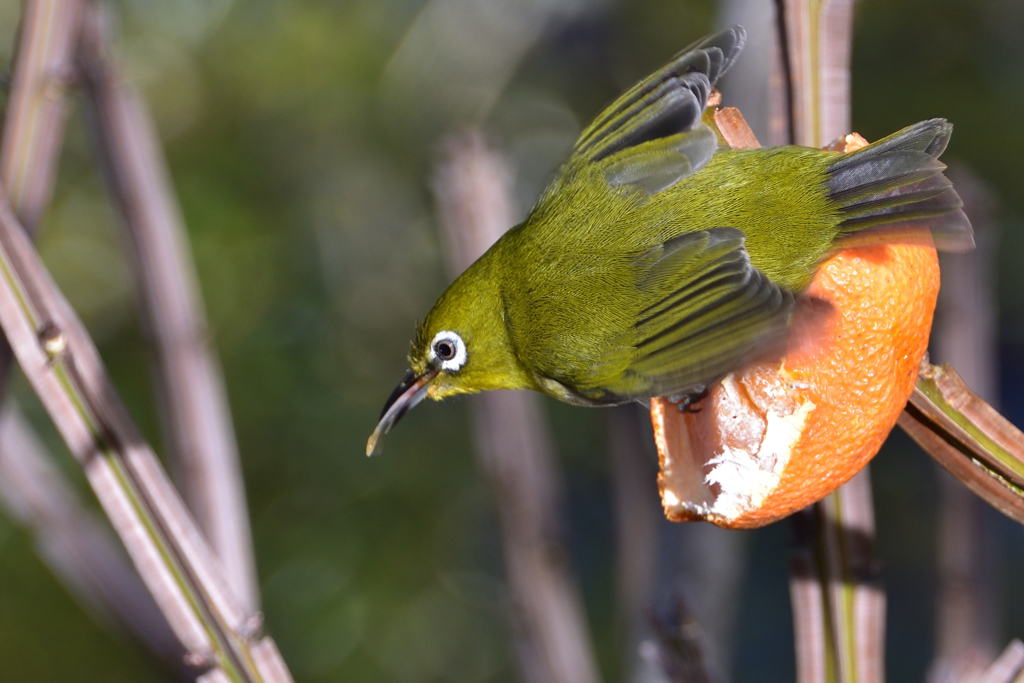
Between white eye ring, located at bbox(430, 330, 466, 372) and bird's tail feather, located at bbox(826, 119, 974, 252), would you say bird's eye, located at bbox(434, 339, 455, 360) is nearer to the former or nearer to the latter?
white eye ring, located at bbox(430, 330, 466, 372)

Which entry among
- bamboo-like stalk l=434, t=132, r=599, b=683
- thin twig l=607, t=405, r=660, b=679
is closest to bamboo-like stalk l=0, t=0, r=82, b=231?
bamboo-like stalk l=434, t=132, r=599, b=683

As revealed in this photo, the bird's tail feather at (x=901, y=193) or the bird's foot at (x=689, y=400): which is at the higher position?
the bird's tail feather at (x=901, y=193)

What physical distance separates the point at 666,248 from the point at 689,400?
24cm

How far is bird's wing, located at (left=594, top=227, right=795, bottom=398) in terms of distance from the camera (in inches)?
43.4

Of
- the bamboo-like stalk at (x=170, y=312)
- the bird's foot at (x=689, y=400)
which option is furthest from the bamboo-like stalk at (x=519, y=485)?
the bamboo-like stalk at (x=170, y=312)

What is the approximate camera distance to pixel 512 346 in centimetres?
161

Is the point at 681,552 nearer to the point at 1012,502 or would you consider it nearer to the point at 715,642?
the point at 715,642

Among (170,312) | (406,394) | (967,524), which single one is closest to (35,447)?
(170,312)

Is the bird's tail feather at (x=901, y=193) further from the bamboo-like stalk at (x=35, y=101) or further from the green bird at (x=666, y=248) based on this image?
the bamboo-like stalk at (x=35, y=101)

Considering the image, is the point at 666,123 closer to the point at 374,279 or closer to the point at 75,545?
the point at 75,545

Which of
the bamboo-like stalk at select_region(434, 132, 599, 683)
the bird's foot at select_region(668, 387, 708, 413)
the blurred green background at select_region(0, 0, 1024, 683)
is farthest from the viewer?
the blurred green background at select_region(0, 0, 1024, 683)

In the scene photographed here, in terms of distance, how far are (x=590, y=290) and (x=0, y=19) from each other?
139 inches

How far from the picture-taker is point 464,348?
5.22 ft

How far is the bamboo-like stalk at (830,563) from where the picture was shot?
3.17 feet
